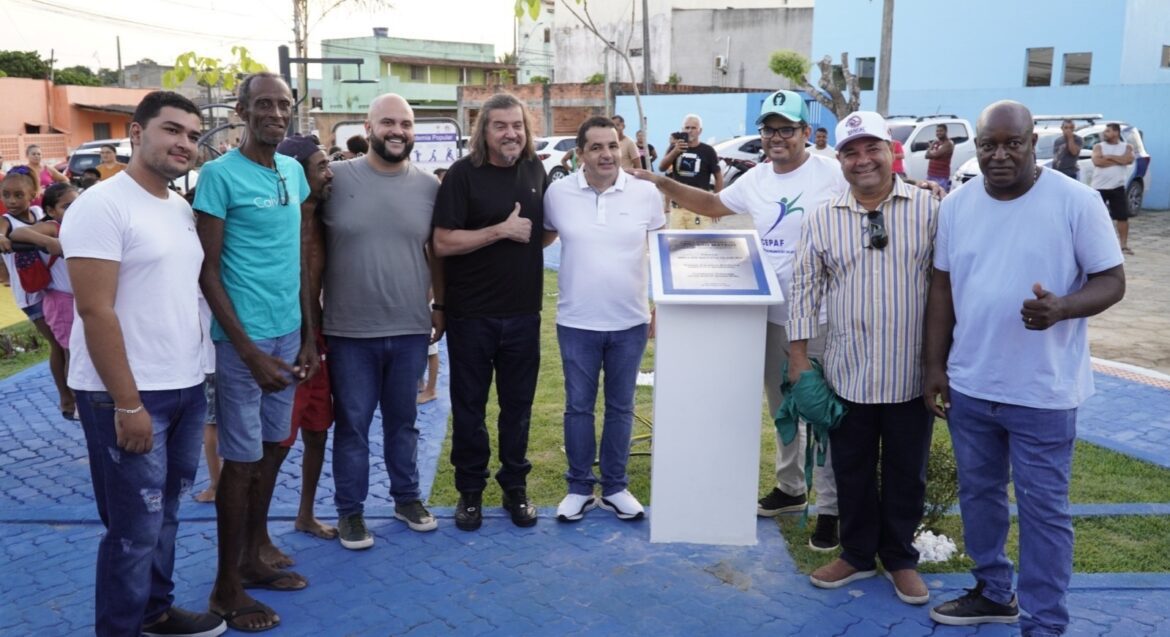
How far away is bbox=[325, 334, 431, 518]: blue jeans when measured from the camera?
441 centimetres

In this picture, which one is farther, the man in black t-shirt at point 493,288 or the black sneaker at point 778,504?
the black sneaker at point 778,504

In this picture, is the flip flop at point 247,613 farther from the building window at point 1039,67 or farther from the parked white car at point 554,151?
the building window at point 1039,67

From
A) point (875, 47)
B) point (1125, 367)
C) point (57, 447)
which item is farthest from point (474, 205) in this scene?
point (875, 47)

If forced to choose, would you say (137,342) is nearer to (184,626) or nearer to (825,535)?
(184,626)

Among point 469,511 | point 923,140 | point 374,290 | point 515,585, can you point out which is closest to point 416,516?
point 469,511

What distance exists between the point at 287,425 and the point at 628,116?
3121cm

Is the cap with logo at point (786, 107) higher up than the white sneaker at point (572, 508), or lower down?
higher up

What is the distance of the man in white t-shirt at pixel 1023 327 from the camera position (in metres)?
3.27

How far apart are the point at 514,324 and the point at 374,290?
699 millimetres

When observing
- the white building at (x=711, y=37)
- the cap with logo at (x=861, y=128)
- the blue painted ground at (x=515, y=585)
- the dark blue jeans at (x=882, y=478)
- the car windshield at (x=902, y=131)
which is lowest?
the blue painted ground at (x=515, y=585)

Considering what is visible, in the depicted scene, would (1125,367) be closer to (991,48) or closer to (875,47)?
(991,48)

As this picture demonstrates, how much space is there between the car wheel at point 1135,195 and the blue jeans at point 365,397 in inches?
714

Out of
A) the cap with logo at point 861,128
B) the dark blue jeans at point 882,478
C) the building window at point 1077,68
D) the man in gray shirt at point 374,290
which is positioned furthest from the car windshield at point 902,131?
the man in gray shirt at point 374,290

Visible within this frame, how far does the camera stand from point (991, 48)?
25.0 meters
